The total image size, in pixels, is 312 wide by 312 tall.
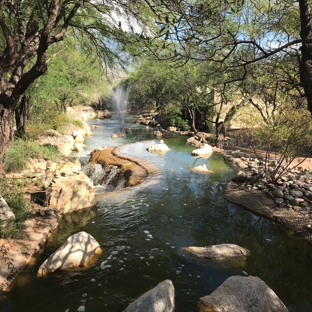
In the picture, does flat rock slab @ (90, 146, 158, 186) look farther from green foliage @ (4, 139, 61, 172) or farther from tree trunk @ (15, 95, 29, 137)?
tree trunk @ (15, 95, 29, 137)

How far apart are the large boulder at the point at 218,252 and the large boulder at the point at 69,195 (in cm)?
359

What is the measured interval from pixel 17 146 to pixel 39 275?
724 cm

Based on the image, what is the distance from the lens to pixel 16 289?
4.55 meters

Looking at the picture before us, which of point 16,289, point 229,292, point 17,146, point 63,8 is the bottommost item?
point 16,289

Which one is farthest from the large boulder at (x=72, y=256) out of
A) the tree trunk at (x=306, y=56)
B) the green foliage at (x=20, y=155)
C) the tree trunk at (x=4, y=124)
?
the green foliage at (x=20, y=155)

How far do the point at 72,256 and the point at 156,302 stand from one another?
2015mm

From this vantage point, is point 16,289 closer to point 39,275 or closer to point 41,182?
point 39,275

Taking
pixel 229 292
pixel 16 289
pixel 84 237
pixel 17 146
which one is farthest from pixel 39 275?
pixel 17 146

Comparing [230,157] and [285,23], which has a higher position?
[285,23]

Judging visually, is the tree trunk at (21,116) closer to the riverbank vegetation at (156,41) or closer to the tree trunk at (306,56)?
the riverbank vegetation at (156,41)

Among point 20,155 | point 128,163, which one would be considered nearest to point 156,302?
point 20,155

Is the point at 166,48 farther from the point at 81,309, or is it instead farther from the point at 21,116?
the point at 21,116

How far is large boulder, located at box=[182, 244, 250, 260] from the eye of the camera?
545 centimetres

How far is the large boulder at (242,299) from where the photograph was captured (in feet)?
12.9
